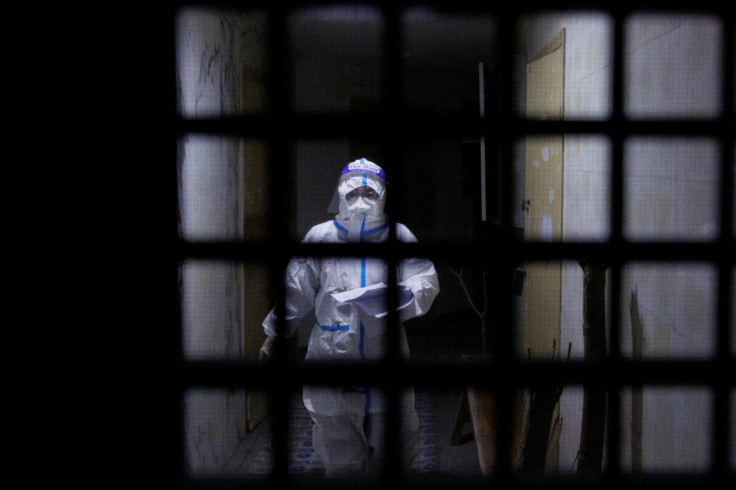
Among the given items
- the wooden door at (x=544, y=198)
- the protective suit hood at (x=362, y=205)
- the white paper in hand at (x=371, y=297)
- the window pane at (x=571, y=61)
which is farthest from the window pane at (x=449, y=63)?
the white paper in hand at (x=371, y=297)

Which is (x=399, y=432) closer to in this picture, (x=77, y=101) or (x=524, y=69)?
(x=77, y=101)

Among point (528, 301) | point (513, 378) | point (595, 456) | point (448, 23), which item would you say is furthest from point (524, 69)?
point (513, 378)

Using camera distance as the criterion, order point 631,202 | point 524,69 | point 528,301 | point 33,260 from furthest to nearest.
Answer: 1. point 524,69
2. point 528,301
3. point 631,202
4. point 33,260

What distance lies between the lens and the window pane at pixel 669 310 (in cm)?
124

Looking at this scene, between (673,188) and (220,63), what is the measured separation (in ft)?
6.40

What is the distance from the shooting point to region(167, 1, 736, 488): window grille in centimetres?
64

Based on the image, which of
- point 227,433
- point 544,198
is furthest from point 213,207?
point 544,198

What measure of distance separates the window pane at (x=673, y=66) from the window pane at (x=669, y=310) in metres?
0.31

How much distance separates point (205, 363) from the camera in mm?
A: 656

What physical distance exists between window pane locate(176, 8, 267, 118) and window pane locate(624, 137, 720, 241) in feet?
4.14

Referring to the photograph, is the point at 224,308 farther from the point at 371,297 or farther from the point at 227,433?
the point at 371,297

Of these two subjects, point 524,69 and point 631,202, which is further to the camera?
point 524,69

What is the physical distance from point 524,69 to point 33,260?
344cm

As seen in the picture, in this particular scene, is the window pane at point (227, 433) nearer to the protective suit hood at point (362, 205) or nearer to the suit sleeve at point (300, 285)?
the suit sleeve at point (300, 285)
